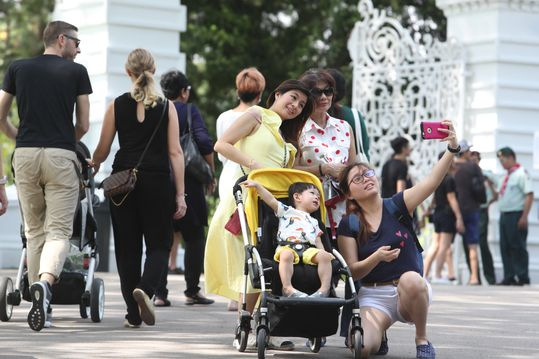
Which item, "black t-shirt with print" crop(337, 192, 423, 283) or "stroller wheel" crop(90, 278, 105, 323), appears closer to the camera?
"black t-shirt with print" crop(337, 192, 423, 283)

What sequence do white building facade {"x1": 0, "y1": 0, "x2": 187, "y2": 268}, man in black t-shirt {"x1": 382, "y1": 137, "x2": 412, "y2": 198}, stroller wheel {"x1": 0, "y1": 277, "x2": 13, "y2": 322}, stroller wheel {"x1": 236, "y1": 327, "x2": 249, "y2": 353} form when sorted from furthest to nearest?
man in black t-shirt {"x1": 382, "y1": 137, "x2": 412, "y2": 198} < white building facade {"x1": 0, "y1": 0, "x2": 187, "y2": 268} < stroller wheel {"x1": 0, "y1": 277, "x2": 13, "y2": 322} < stroller wheel {"x1": 236, "y1": 327, "x2": 249, "y2": 353}

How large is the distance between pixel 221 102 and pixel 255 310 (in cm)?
2046

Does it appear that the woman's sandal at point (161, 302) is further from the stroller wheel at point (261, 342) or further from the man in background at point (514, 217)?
the man in background at point (514, 217)

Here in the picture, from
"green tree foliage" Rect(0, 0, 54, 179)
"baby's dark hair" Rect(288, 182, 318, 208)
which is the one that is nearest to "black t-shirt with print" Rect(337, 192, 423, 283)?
"baby's dark hair" Rect(288, 182, 318, 208)

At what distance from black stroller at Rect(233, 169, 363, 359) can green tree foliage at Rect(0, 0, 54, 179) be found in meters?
20.0

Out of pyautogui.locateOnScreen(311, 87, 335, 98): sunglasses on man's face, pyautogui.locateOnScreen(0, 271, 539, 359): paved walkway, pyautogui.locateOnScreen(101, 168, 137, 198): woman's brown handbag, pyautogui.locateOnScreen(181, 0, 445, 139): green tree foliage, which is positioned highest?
pyautogui.locateOnScreen(181, 0, 445, 139): green tree foliage

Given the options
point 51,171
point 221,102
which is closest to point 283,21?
point 221,102

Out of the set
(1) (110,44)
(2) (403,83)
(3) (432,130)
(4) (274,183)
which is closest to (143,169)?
(4) (274,183)

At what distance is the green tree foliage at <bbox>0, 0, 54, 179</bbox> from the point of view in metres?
28.3

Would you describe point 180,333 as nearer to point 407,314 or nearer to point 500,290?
point 407,314

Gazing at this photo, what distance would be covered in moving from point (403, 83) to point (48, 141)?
1155cm

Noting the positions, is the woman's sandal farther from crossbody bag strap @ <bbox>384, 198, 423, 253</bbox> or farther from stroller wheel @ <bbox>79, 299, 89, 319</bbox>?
crossbody bag strap @ <bbox>384, 198, 423, 253</bbox>

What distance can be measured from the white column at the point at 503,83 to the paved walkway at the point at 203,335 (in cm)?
642

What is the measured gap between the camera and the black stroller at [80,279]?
10234 millimetres
